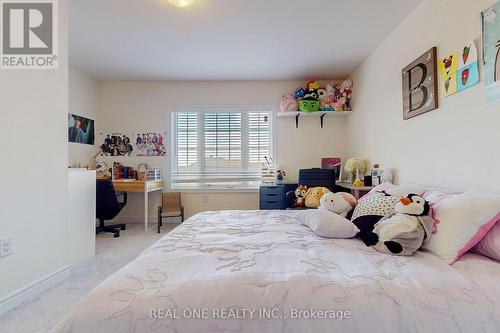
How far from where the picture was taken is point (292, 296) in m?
0.87

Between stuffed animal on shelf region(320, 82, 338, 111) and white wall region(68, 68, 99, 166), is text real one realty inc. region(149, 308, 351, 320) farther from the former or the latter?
white wall region(68, 68, 99, 166)

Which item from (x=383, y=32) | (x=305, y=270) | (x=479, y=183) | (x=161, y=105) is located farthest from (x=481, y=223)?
(x=161, y=105)

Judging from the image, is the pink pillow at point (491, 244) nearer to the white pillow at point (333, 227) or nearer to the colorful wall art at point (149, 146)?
the white pillow at point (333, 227)

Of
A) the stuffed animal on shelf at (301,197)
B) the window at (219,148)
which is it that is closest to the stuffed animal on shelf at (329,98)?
the window at (219,148)

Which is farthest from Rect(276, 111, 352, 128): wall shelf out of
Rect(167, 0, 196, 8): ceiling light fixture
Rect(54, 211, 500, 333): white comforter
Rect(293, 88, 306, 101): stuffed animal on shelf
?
Rect(54, 211, 500, 333): white comforter

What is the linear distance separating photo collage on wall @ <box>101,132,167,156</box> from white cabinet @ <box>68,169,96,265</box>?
161 cm

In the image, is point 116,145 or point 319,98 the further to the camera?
point 116,145

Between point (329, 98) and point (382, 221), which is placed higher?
point (329, 98)

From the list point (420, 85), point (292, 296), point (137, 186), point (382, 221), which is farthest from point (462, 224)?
point (137, 186)

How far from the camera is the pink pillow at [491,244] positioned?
1163mm

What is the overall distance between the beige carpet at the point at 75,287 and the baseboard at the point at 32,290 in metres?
0.04

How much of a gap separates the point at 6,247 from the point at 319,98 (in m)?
4.01

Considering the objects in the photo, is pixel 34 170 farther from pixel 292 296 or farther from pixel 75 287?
pixel 292 296

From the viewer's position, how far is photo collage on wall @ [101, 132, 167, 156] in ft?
14.6
